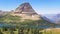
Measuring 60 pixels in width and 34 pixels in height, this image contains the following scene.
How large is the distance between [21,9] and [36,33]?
5253 inches

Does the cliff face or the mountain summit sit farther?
the mountain summit

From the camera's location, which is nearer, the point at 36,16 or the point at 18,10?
the point at 36,16

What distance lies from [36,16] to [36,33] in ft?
370

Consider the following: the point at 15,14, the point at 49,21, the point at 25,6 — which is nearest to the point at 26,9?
the point at 25,6

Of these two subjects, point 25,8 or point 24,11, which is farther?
point 24,11

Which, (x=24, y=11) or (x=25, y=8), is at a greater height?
(x=25, y=8)

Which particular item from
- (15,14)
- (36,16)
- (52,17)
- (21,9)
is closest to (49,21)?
(52,17)

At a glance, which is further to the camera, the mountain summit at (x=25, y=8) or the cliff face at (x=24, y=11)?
the mountain summit at (x=25, y=8)

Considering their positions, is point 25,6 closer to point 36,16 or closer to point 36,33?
point 36,16

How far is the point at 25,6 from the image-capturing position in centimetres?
18188

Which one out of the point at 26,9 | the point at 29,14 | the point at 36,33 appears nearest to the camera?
the point at 36,33

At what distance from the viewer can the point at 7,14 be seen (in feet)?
543

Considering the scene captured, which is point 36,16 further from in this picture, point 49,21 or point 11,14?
point 49,21

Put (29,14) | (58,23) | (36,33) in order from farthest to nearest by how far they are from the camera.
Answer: (29,14)
(58,23)
(36,33)
